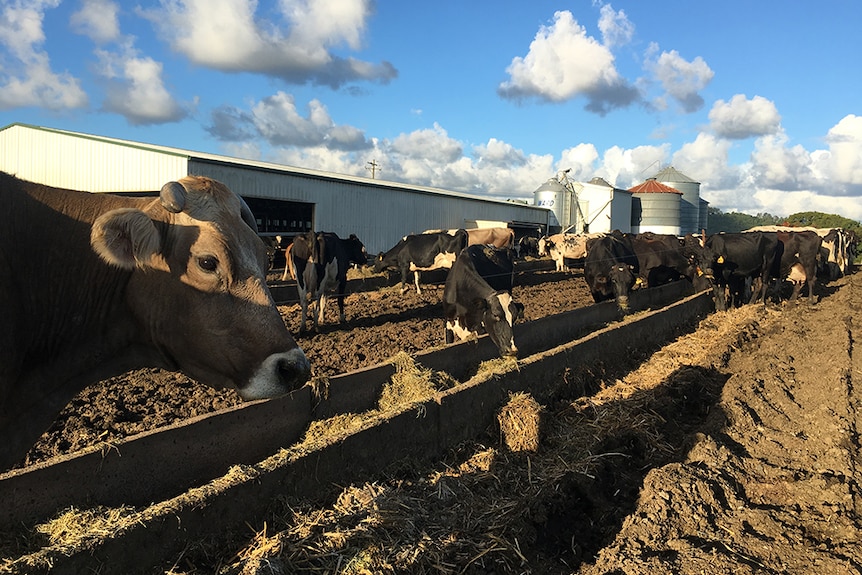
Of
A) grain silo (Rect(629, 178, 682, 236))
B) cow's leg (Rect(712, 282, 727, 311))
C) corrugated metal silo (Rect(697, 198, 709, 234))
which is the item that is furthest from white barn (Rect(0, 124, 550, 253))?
corrugated metal silo (Rect(697, 198, 709, 234))

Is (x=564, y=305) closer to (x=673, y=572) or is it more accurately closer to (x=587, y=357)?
(x=587, y=357)

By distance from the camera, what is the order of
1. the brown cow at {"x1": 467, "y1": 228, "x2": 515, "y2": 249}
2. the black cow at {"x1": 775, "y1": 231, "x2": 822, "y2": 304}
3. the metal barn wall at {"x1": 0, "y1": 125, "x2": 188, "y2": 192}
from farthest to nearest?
the brown cow at {"x1": 467, "y1": 228, "x2": 515, "y2": 249}, the metal barn wall at {"x1": 0, "y1": 125, "x2": 188, "y2": 192}, the black cow at {"x1": 775, "y1": 231, "x2": 822, "y2": 304}

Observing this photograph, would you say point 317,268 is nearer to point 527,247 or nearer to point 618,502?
point 618,502

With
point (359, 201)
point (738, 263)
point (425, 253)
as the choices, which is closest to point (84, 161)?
point (359, 201)

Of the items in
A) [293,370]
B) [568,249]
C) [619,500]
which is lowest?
[619,500]

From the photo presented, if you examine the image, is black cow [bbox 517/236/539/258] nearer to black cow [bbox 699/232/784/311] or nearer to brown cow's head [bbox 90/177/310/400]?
black cow [bbox 699/232/784/311]

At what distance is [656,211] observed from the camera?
197ft

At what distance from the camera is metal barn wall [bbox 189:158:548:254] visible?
20.7 metres

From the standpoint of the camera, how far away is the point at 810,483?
4789mm

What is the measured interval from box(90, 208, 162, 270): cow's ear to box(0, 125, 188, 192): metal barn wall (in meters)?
17.7

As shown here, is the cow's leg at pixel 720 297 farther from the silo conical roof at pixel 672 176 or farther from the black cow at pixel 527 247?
the silo conical roof at pixel 672 176

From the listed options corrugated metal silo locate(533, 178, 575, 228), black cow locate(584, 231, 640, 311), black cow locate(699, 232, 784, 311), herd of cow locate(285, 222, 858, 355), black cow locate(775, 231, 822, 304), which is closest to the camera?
herd of cow locate(285, 222, 858, 355)

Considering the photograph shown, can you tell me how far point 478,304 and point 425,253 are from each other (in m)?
10.4

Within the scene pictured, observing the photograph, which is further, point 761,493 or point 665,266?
point 665,266
